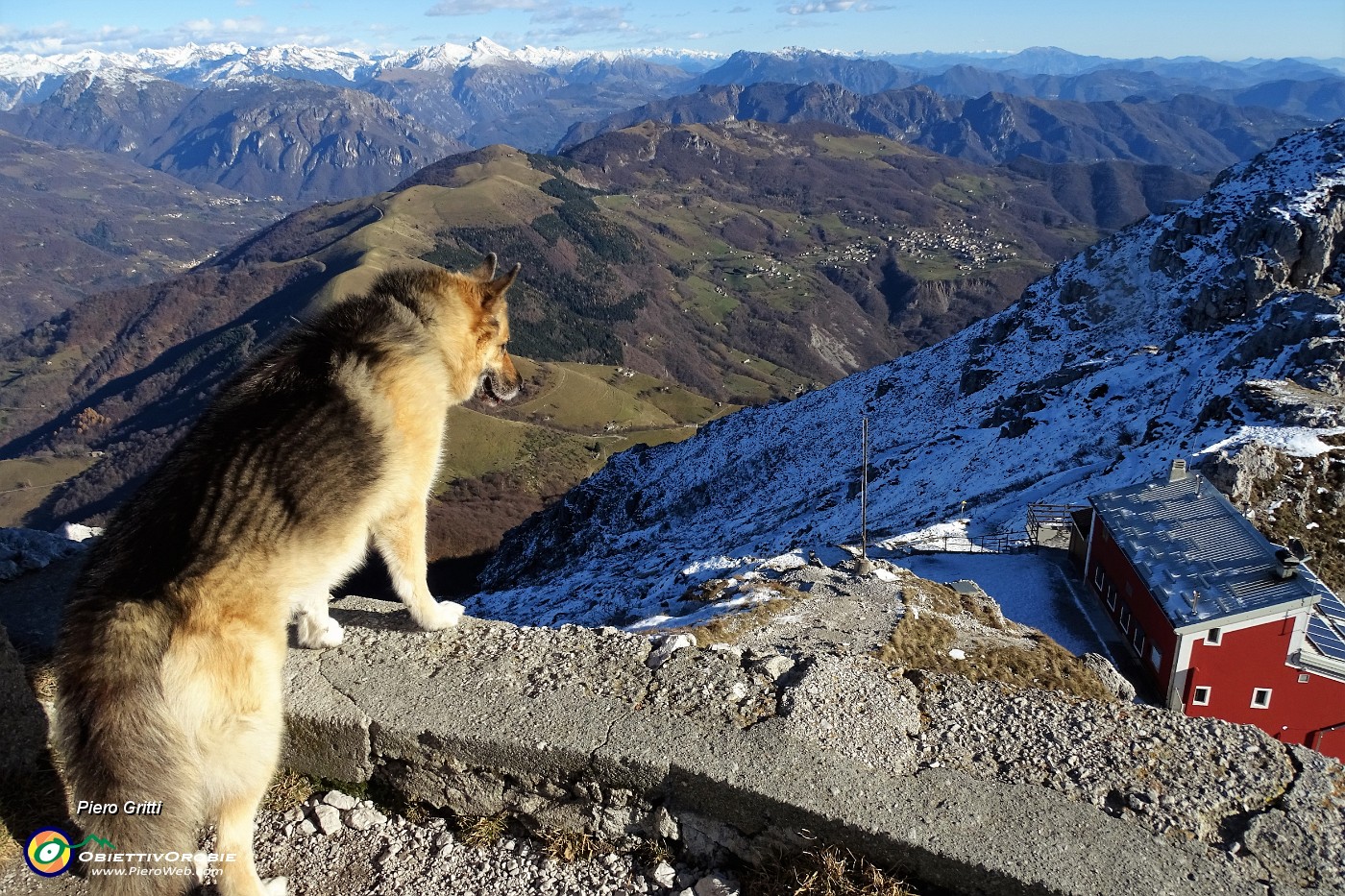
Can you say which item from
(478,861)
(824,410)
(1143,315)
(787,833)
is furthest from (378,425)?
(1143,315)

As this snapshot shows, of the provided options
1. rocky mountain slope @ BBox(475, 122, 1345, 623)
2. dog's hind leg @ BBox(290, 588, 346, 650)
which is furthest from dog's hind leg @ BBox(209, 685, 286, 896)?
rocky mountain slope @ BBox(475, 122, 1345, 623)

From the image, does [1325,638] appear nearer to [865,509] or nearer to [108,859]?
[865,509]

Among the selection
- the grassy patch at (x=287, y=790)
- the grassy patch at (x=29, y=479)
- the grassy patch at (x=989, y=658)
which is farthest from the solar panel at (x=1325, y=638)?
the grassy patch at (x=29, y=479)

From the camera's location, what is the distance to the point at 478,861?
5.23 metres

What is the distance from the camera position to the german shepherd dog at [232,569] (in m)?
4.14

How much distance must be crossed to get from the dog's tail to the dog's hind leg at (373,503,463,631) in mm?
1609

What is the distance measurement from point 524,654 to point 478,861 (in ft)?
5.15

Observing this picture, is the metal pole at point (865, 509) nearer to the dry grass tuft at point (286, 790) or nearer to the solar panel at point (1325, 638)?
the solar panel at point (1325, 638)

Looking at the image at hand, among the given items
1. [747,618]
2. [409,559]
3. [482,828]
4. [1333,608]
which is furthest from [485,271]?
[1333,608]

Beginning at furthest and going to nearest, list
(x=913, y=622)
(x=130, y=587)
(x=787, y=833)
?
(x=913, y=622), (x=787, y=833), (x=130, y=587)

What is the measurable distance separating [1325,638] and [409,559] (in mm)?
24078

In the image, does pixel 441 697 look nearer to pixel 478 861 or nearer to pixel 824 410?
pixel 478 861

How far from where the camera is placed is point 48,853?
485cm

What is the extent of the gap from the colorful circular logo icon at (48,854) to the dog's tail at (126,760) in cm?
95
